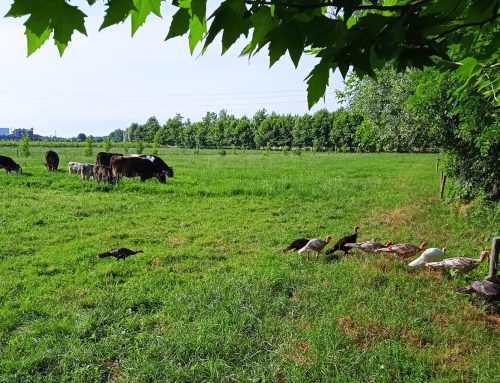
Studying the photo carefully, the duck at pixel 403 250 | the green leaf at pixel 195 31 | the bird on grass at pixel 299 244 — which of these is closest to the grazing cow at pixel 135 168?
the bird on grass at pixel 299 244

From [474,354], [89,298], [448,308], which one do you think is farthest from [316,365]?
[89,298]

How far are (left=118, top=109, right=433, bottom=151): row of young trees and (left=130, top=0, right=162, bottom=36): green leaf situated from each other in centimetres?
6497

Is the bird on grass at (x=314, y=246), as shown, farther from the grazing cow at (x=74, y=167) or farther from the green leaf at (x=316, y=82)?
the grazing cow at (x=74, y=167)

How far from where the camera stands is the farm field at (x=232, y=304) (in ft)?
12.2

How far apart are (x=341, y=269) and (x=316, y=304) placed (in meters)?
1.37

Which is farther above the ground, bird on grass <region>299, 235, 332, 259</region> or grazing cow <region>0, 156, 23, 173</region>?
grazing cow <region>0, 156, 23, 173</region>

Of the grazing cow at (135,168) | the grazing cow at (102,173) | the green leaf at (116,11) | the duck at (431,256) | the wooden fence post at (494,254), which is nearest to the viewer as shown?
the green leaf at (116,11)

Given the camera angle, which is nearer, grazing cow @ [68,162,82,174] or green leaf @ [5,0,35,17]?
green leaf @ [5,0,35,17]

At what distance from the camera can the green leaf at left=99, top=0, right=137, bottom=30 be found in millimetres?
1093

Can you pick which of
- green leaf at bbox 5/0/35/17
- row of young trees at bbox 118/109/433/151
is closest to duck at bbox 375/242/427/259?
green leaf at bbox 5/0/35/17

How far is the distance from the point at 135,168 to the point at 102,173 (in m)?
1.53

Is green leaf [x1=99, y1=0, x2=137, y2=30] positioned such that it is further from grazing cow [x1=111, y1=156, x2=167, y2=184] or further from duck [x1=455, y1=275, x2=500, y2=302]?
grazing cow [x1=111, y1=156, x2=167, y2=184]

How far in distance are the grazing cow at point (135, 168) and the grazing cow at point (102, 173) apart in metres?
0.53

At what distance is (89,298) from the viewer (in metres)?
5.21
